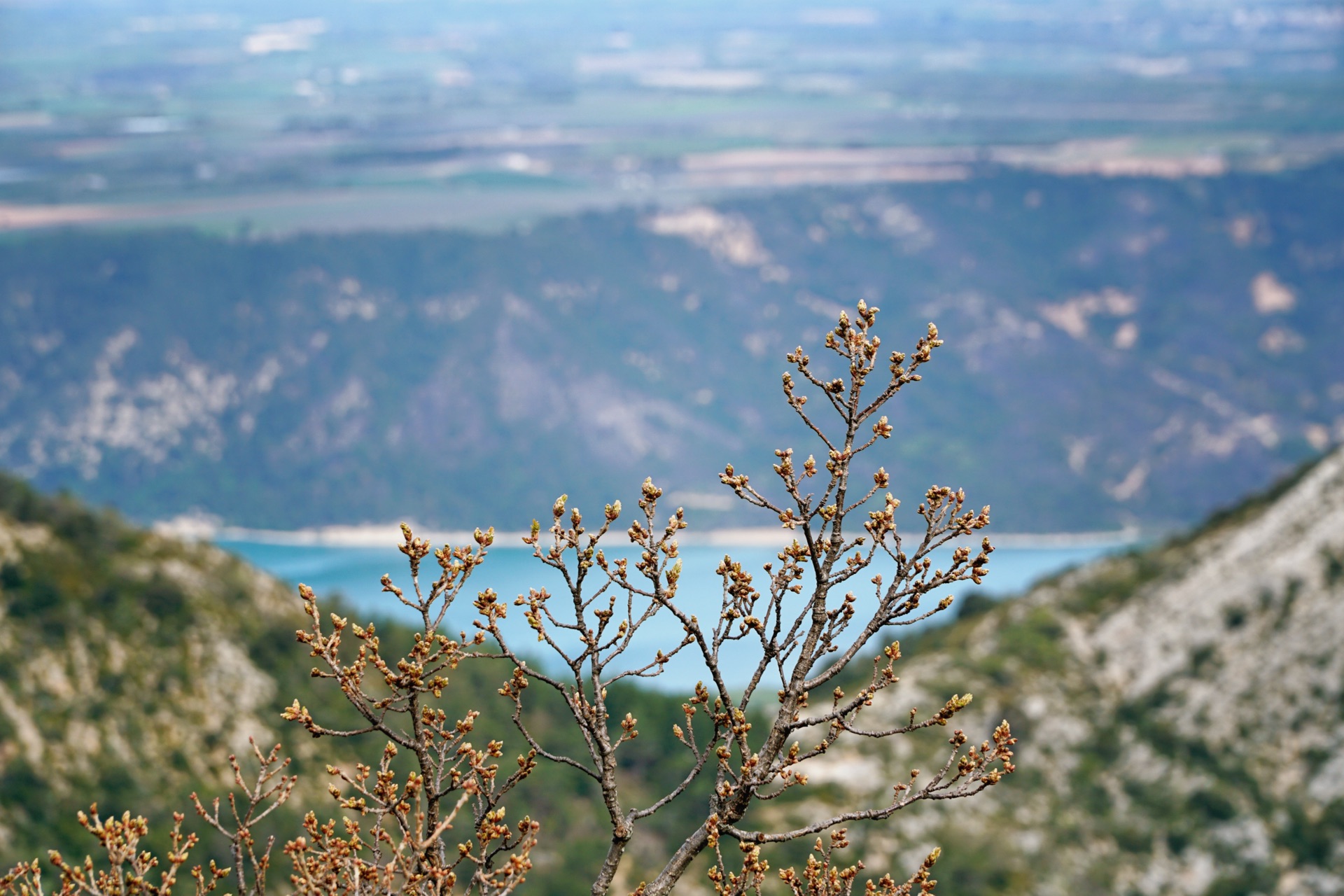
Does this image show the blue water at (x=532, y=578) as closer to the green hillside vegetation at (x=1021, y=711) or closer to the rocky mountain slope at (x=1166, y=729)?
the green hillside vegetation at (x=1021, y=711)

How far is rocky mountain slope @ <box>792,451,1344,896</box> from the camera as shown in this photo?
3634 cm

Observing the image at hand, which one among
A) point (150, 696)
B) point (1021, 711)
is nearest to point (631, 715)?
point (1021, 711)

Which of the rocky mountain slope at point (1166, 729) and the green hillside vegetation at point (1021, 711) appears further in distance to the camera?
the green hillside vegetation at point (1021, 711)

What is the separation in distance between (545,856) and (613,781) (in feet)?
133

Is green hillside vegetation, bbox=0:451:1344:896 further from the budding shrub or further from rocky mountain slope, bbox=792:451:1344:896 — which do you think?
the budding shrub

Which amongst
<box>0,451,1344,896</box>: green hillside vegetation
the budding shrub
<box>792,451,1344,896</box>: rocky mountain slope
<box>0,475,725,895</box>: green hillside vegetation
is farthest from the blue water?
the budding shrub

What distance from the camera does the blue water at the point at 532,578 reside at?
94.4 m

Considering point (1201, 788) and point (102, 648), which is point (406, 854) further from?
point (102, 648)

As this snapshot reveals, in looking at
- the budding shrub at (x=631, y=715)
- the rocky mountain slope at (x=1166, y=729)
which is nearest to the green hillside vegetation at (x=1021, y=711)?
the rocky mountain slope at (x=1166, y=729)

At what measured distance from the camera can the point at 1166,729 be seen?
40.8 m

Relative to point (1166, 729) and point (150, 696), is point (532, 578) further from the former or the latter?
point (1166, 729)

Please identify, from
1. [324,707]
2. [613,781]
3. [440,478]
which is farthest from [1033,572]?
[613,781]

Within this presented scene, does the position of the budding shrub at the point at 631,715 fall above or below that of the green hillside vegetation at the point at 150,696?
below

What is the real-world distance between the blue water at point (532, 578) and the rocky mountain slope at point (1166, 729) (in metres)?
22.8
